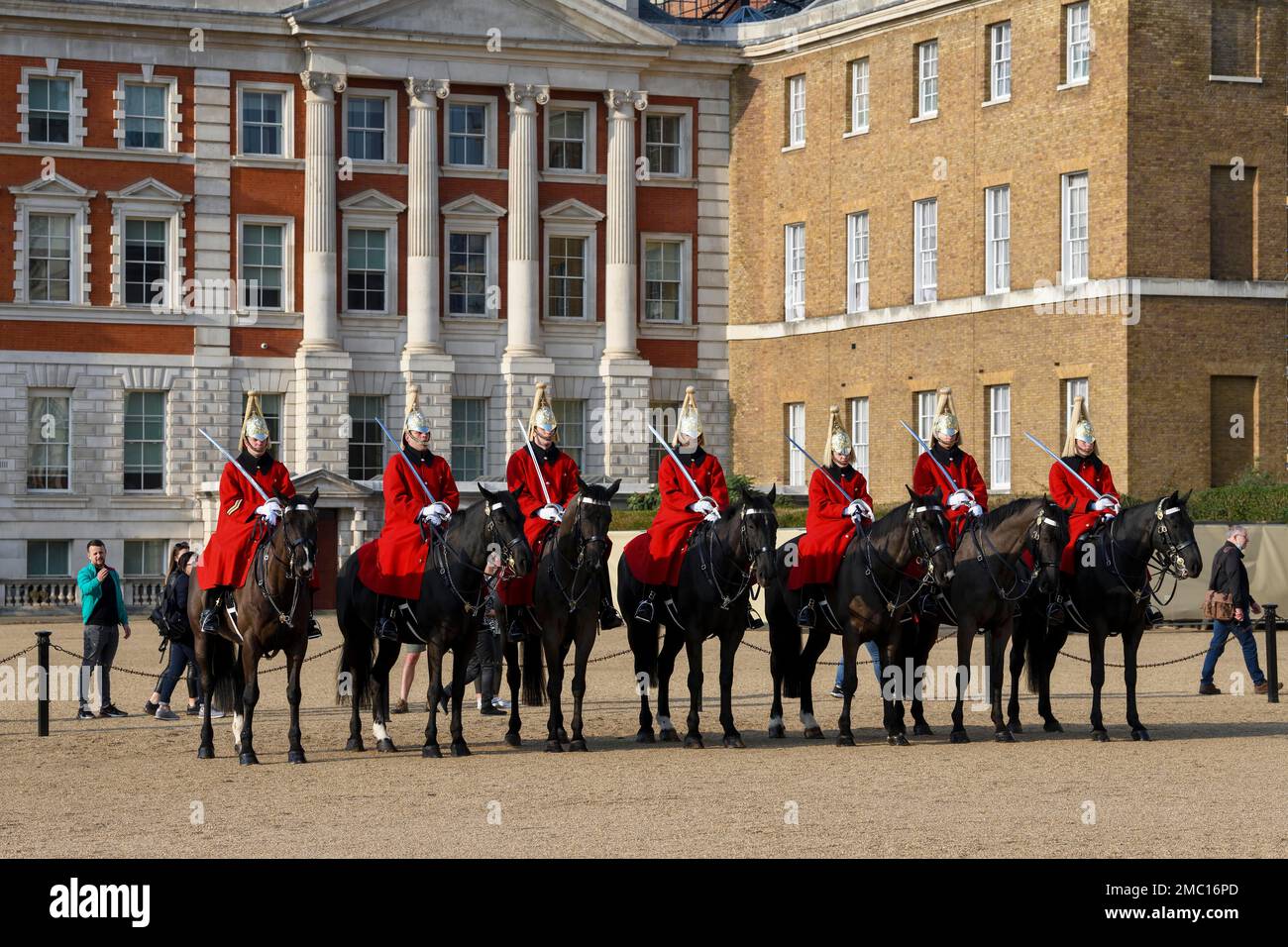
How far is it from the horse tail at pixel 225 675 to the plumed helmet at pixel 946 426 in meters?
7.84

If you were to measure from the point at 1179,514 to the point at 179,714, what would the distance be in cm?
1196

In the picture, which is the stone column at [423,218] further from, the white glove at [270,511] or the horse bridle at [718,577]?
the white glove at [270,511]

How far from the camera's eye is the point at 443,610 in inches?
837

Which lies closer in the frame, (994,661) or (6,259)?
(994,661)

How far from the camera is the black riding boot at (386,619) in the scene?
71.6 feet

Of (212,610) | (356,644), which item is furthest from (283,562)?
(356,644)

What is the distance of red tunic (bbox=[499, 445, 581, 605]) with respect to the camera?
22031mm

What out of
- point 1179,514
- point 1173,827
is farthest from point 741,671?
point 1173,827

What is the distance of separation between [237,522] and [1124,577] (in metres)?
8.94

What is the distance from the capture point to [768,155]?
190 feet

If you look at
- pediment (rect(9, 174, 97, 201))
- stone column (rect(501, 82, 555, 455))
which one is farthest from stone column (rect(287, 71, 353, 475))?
pediment (rect(9, 174, 97, 201))

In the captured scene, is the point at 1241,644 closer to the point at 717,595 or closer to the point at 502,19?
the point at 717,595

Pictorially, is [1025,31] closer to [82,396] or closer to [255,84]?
[255,84]

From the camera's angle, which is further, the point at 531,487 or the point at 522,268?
the point at 522,268
